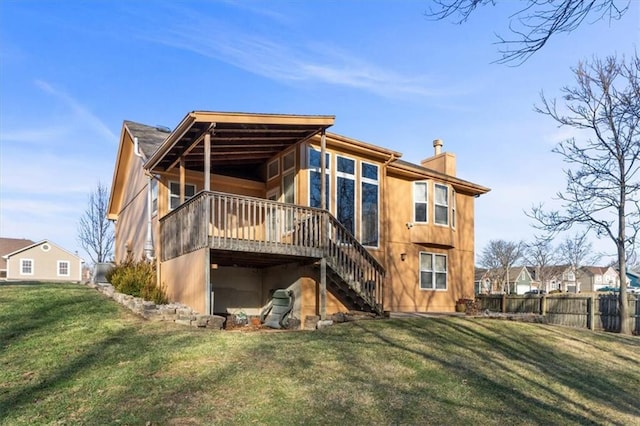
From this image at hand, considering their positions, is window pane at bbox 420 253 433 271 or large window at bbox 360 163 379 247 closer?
large window at bbox 360 163 379 247

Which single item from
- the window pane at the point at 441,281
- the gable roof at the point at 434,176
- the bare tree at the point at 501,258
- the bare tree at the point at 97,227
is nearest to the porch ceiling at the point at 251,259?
the gable roof at the point at 434,176

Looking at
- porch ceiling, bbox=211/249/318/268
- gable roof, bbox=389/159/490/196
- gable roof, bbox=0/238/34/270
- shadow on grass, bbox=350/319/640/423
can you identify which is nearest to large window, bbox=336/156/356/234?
gable roof, bbox=389/159/490/196

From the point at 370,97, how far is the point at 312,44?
10.6 feet

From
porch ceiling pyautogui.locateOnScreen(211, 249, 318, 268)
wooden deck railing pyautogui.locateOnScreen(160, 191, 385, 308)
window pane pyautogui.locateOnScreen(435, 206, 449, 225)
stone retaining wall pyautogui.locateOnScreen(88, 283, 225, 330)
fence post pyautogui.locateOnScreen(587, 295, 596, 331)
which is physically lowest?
fence post pyautogui.locateOnScreen(587, 295, 596, 331)

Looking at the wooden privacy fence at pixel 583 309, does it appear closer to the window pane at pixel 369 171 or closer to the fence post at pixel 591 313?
the fence post at pixel 591 313

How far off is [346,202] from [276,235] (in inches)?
133

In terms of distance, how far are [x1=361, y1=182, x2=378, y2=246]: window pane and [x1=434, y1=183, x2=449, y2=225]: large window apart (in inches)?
116

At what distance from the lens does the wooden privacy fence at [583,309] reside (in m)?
16.3

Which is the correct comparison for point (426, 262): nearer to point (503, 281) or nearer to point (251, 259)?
point (251, 259)

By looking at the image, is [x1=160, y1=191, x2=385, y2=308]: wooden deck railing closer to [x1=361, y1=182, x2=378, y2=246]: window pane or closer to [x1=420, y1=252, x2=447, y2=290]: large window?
[x1=361, y1=182, x2=378, y2=246]: window pane

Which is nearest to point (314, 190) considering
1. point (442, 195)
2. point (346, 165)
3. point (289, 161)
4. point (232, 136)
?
point (289, 161)

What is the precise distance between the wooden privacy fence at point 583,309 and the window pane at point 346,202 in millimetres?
6818

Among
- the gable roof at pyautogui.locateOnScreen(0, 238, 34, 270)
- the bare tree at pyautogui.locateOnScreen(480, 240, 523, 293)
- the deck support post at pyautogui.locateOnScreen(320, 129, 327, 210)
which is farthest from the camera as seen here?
the bare tree at pyautogui.locateOnScreen(480, 240, 523, 293)

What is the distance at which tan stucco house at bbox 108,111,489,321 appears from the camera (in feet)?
34.1
